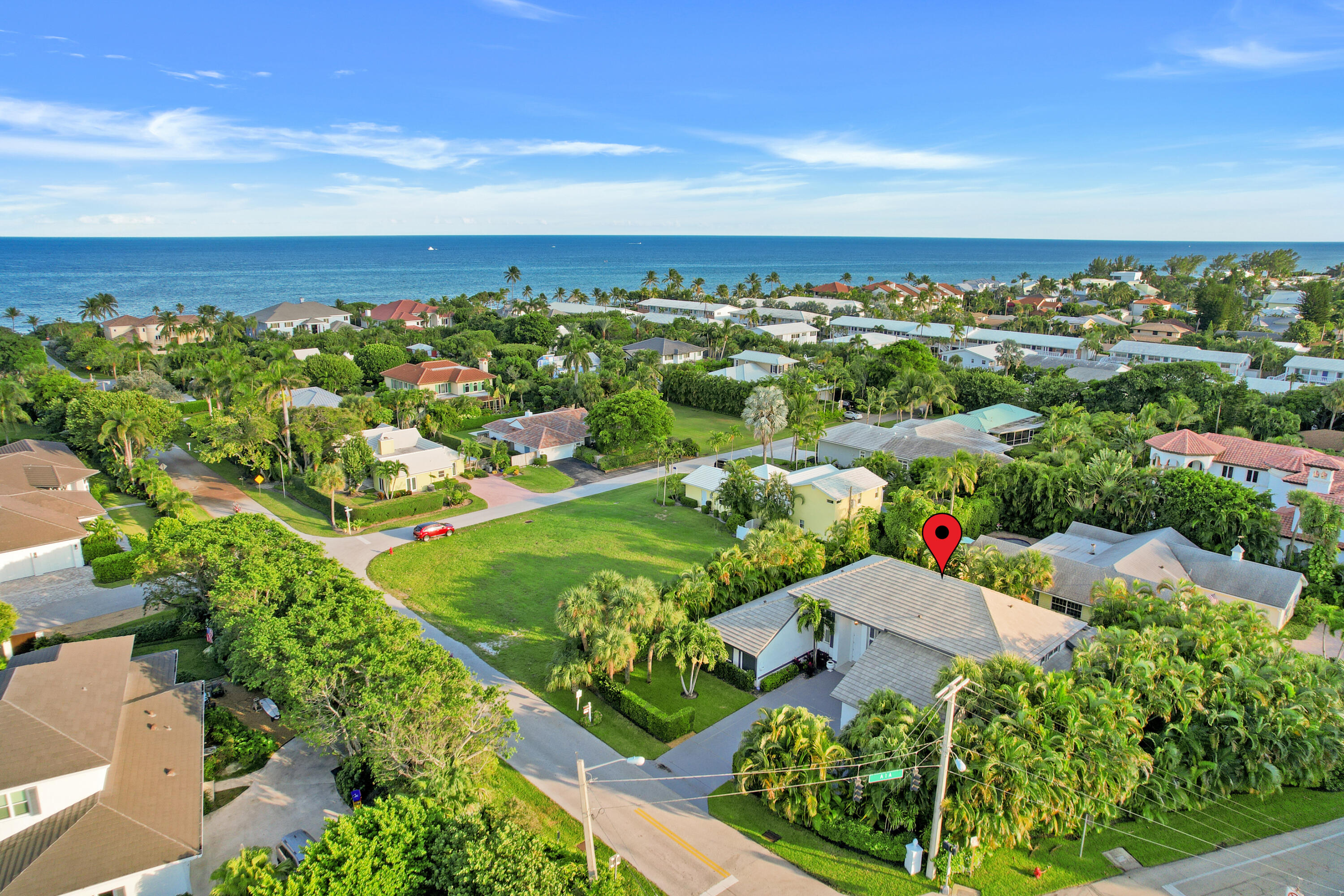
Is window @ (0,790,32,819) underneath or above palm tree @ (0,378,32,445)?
underneath

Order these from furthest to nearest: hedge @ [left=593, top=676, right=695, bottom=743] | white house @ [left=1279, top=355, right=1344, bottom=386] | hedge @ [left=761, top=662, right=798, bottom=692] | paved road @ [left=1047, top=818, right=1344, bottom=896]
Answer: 1. white house @ [left=1279, top=355, right=1344, bottom=386]
2. hedge @ [left=761, top=662, right=798, bottom=692]
3. hedge @ [left=593, top=676, right=695, bottom=743]
4. paved road @ [left=1047, top=818, right=1344, bottom=896]

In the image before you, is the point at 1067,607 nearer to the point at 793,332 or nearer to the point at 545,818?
the point at 545,818

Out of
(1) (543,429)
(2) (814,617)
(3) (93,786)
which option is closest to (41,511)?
(3) (93,786)

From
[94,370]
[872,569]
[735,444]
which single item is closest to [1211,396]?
[735,444]

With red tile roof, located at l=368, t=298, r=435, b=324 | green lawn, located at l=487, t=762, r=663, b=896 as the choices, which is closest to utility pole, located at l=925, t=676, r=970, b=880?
green lawn, located at l=487, t=762, r=663, b=896

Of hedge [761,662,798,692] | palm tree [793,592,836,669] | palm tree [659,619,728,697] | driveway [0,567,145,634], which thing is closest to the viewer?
palm tree [659,619,728,697]

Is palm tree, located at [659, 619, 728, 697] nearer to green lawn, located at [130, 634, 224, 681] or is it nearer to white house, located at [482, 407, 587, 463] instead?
green lawn, located at [130, 634, 224, 681]

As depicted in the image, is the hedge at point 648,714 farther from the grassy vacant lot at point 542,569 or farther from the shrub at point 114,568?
the shrub at point 114,568

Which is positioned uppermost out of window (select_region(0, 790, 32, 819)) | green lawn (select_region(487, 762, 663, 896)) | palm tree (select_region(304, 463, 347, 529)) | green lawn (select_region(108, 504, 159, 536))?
palm tree (select_region(304, 463, 347, 529))
